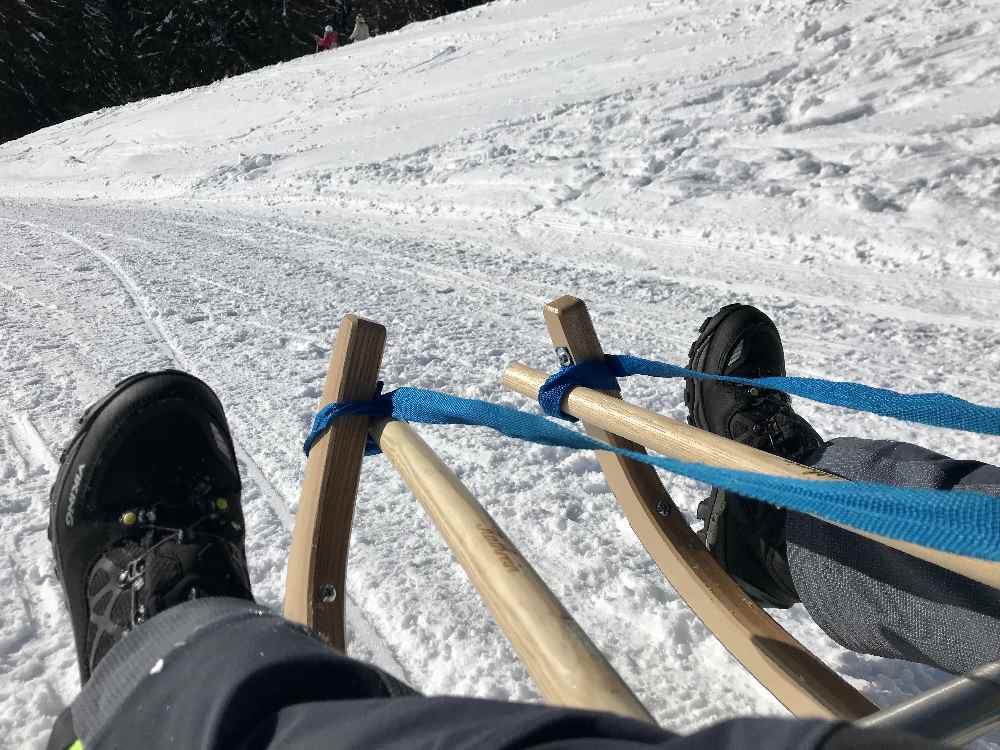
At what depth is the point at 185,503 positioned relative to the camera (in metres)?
1.58

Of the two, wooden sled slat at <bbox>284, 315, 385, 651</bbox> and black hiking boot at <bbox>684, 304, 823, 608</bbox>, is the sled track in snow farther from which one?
black hiking boot at <bbox>684, 304, 823, 608</bbox>

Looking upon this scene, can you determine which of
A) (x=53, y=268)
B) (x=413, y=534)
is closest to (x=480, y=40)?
(x=53, y=268)

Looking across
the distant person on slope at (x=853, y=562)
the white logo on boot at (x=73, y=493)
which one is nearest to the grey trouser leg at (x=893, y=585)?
the distant person on slope at (x=853, y=562)

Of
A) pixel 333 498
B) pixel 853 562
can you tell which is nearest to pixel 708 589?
pixel 853 562

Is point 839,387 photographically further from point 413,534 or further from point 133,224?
point 133,224

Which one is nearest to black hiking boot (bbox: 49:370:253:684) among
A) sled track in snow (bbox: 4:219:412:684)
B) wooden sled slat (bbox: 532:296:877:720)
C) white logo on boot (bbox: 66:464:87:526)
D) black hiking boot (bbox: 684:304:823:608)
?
white logo on boot (bbox: 66:464:87:526)

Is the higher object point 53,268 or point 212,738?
point 53,268

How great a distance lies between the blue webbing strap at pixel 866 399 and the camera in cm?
116

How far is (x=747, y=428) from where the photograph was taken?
6.04 feet

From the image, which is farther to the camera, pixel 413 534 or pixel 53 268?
pixel 53 268

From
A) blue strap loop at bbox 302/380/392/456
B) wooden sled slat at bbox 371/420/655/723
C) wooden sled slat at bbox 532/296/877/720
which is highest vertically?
blue strap loop at bbox 302/380/392/456

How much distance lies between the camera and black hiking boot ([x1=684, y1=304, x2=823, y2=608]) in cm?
153

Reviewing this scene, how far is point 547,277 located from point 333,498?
2.44 m

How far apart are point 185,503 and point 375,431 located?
1.35 ft
